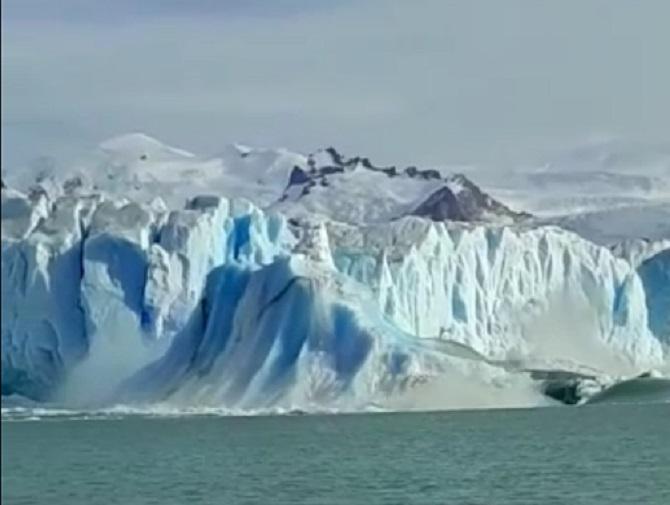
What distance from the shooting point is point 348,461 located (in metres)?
15.3

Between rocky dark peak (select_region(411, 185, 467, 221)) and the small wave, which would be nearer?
the small wave

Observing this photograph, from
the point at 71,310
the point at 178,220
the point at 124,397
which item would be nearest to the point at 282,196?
the point at 178,220

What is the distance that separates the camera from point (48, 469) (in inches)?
403

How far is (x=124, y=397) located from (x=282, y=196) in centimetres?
1515

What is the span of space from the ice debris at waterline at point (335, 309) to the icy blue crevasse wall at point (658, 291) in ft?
0.11

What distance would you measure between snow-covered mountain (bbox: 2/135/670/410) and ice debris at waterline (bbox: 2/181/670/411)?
0.12 feet

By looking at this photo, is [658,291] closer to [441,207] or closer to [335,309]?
[441,207]

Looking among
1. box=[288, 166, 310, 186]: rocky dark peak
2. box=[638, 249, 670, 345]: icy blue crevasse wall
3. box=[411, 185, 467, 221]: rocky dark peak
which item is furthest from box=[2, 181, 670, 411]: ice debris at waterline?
box=[411, 185, 467, 221]: rocky dark peak

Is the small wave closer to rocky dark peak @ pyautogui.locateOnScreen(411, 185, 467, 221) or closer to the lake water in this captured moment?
the lake water

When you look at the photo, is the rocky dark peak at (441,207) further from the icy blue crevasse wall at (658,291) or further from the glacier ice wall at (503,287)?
the icy blue crevasse wall at (658,291)

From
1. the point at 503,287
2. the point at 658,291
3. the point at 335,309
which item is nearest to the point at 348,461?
the point at 335,309

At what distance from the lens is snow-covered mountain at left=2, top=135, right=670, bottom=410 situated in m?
16.4

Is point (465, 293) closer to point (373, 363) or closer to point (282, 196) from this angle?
point (373, 363)

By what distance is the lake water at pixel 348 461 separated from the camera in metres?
10.9
